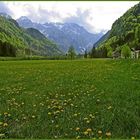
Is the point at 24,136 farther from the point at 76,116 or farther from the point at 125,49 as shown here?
the point at 125,49

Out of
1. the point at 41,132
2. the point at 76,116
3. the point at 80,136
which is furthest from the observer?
the point at 76,116

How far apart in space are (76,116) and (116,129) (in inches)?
72.1

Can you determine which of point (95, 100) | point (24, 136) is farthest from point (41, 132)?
point (95, 100)

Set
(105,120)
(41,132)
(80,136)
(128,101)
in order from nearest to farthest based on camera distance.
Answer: (80,136)
(41,132)
(105,120)
(128,101)

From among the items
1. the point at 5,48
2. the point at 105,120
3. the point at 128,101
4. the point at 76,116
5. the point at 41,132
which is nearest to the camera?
the point at 41,132

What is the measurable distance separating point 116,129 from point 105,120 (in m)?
0.86

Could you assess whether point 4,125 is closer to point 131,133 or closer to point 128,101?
point 131,133

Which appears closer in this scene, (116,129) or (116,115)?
(116,129)

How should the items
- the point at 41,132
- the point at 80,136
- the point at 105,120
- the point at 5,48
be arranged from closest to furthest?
the point at 80,136 < the point at 41,132 < the point at 105,120 < the point at 5,48

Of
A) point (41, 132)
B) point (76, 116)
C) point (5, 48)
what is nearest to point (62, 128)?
point (41, 132)

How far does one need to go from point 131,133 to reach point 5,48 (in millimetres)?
169724

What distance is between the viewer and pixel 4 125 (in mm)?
9352

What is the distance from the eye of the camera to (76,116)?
34.2ft

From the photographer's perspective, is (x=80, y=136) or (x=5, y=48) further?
(x=5, y=48)
